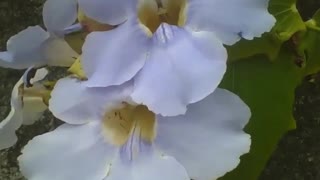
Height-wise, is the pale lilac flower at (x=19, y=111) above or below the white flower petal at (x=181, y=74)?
below

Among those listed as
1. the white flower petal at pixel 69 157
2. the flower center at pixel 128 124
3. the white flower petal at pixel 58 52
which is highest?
the white flower petal at pixel 58 52

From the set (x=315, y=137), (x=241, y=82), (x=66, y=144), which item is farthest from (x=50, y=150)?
(x=315, y=137)

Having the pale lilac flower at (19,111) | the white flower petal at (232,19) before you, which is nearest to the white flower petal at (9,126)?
the pale lilac flower at (19,111)

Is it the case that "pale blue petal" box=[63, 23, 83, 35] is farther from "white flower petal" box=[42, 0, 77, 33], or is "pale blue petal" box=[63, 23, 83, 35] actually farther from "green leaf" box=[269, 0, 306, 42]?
"green leaf" box=[269, 0, 306, 42]

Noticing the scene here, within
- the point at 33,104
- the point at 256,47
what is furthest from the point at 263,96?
the point at 33,104

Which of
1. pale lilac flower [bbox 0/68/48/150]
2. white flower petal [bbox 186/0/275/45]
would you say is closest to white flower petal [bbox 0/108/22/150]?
pale lilac flower [bbox 0/68/48/150]

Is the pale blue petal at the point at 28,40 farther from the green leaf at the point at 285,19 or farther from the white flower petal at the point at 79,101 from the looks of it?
the green leaf at the point at 285,19

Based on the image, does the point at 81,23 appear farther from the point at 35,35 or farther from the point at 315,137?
the point at 315,137
